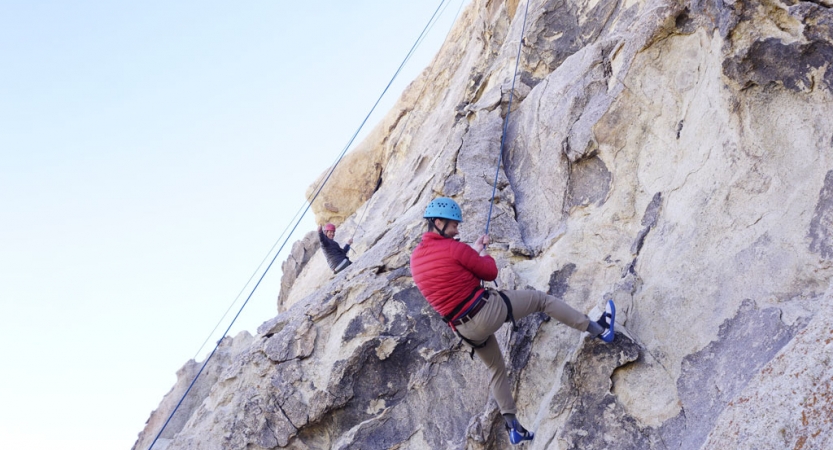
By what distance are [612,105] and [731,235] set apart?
2976 millimetres

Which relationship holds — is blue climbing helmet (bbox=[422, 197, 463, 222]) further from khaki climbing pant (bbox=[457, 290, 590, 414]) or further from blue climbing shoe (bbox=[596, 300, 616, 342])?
blue climbing shoe (bbox=[596, 300, 616, 342])

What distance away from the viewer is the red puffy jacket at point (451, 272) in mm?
6266

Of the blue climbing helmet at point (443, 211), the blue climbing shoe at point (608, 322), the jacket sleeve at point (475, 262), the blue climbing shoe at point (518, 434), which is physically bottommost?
the blue climbing shoe at point (518, 434)

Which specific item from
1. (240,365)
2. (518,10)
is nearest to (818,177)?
(240,365)

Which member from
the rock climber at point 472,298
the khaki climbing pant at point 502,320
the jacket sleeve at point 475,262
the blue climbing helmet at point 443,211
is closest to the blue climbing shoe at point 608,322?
the rock climber at point 472,298

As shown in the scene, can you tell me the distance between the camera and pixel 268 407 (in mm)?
8594

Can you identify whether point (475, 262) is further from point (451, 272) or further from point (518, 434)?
point (518, 434)

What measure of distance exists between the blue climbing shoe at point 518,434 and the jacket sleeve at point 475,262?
1.55m

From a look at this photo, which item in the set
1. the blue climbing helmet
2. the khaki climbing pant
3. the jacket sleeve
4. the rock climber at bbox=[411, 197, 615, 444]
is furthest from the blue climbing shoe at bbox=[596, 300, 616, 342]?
the blue climbing helmet

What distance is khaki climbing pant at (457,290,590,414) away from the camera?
627 centimetres

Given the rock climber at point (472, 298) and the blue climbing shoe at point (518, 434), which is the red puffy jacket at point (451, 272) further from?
the blue climbing shoe at point (518, 434)

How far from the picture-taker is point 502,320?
6352 millimetres

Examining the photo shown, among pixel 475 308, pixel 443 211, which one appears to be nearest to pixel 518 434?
pixel 475 308

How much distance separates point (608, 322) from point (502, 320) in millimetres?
1034
